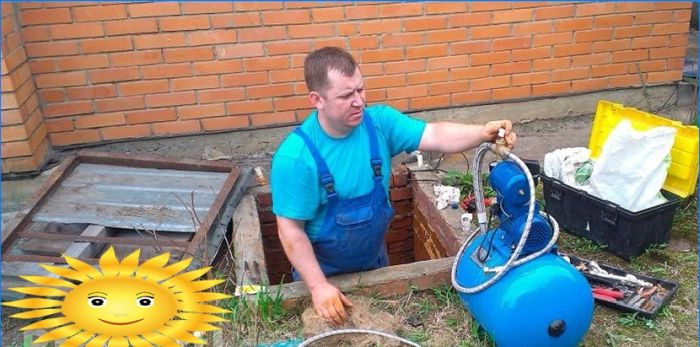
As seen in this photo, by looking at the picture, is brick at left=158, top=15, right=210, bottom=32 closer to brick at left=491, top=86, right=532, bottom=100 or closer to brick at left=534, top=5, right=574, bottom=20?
brick at left=491, top=86, right=532, bottom=100

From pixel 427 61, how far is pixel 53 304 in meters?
2.93

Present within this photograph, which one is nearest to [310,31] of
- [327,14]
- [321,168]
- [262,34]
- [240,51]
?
[327,14]

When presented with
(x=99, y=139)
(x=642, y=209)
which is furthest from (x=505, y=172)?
(x=99, y=139)

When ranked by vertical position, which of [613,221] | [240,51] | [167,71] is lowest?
[613,221]

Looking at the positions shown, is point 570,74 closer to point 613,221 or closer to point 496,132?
point 613,221

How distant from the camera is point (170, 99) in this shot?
4.16 meters

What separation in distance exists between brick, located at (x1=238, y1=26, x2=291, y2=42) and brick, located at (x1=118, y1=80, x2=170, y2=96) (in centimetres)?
62

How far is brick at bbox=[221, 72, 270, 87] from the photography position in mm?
4160

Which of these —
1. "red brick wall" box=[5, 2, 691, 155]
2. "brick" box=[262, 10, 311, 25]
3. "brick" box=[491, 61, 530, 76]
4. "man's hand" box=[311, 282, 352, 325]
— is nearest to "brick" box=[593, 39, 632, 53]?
"red brick wall" box=[5, 2, 691, 155]

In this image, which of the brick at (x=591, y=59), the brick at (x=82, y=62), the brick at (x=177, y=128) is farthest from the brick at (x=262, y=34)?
the brick at (x=591, y=59)

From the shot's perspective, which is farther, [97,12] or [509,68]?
[509,68]

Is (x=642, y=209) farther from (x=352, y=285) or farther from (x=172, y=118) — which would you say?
(x=172, y=118)

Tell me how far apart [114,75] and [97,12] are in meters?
Answer: 0.42

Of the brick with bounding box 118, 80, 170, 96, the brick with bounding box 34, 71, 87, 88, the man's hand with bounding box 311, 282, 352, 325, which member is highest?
the brick with bounding box 34, 71, 87, 88
